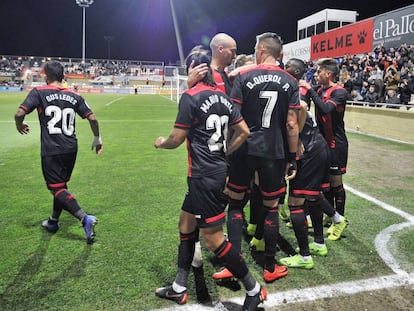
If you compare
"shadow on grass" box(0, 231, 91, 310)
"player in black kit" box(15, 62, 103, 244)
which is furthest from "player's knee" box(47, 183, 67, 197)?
"shadow on grass" box(0, 231, 91, 310)

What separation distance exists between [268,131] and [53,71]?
252cm

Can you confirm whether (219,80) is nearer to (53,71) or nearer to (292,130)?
(292,130)

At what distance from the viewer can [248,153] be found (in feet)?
10.9

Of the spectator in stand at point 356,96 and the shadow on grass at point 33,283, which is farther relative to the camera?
the spectator in stand at point 356,96

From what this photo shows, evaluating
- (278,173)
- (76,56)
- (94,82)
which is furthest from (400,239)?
(76,56)

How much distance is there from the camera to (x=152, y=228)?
15.3ft

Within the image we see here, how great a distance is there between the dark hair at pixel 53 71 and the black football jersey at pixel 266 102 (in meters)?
2.15

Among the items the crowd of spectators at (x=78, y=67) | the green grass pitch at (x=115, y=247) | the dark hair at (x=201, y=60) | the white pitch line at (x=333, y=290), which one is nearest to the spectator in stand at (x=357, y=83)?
the green grass pitch at (x=115, y=247)

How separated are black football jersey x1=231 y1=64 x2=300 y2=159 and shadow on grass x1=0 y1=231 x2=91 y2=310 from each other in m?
2.06

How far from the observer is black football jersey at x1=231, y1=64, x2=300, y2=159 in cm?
321

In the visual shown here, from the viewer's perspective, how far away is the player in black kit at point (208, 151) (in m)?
2.75

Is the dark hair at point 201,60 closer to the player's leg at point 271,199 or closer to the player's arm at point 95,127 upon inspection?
the player's leg at point 271,199

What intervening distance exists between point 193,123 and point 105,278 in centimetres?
172

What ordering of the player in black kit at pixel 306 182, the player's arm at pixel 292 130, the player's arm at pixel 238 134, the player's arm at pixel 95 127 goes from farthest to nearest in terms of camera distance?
1. the player's arm at pixel 95 127
2. the player in black kit at pixel 306 182
3. the player's arm at pixel 292 130
4. the player's arm at pixel 238 134
